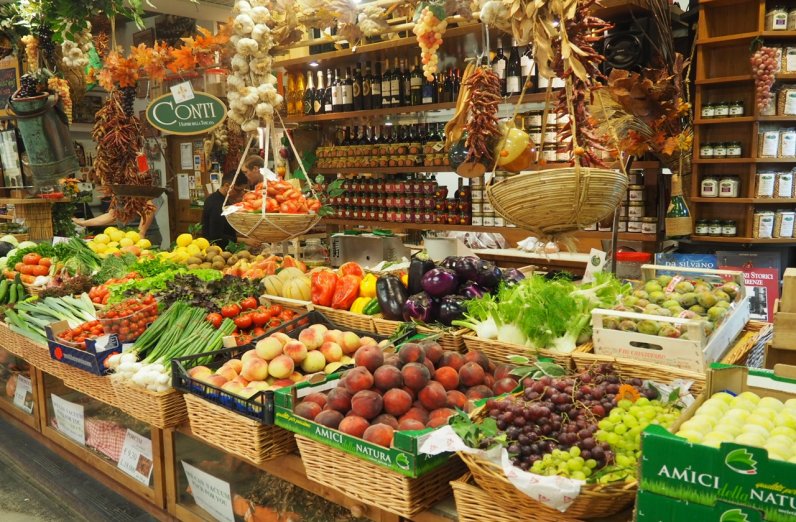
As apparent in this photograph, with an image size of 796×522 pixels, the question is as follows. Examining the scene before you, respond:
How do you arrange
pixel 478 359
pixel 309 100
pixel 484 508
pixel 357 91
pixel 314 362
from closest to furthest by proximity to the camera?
pixel 484 508
pixel 478 359
pixel 314 362
pixel 357 91
pixel 309 100

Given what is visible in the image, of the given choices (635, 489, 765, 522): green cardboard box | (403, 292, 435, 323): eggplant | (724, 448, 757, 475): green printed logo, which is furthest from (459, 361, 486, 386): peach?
(724, 448, 757, 475): green printed logo

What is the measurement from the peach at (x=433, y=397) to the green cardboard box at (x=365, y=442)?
0.61ft

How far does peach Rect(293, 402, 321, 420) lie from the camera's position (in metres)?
1.91

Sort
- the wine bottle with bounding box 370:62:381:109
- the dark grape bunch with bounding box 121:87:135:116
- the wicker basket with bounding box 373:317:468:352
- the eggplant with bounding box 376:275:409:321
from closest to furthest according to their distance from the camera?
the wicker basket with bounding box 373:317:468:352 < the eggplant with bounding box 376:275:409:321 < the dark grape bunch with bounding box 121:87:135:116 < the wine bottle with bounding box 370:62:381:109

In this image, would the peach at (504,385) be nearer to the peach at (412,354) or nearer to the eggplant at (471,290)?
the peach at (412,354)

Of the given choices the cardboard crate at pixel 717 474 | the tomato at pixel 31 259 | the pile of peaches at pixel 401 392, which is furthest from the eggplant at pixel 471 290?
the tomato at pixel 31 259

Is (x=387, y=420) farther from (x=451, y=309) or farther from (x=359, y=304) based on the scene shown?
(x=359, y=304)

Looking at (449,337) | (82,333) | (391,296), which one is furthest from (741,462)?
(82,333)

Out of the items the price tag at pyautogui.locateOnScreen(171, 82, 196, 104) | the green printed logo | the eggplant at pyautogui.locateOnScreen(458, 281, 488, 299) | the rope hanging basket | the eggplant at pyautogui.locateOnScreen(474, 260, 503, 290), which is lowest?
the green printed logo

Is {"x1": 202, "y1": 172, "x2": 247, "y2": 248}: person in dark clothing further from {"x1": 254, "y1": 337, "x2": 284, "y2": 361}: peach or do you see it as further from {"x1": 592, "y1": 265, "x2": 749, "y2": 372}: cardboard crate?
{"x1": 592, "y1": 265, "x2": 749, "y2": 372}: cardboard crate

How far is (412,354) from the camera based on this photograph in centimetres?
199

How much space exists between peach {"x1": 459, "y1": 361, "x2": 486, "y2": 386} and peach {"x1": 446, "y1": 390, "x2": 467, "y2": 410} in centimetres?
8

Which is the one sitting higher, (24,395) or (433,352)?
(433,352)

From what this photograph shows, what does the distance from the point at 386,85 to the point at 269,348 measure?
4187 mm
